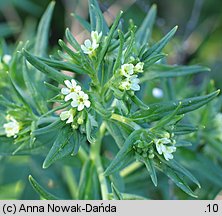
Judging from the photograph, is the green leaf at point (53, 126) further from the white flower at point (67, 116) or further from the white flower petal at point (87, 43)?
the white flower petal at point (87, 43)

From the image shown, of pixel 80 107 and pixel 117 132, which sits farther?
pixel 117 132

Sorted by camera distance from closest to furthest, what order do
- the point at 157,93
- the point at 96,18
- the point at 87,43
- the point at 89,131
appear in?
the point at 89,131 → the point at 87,43 → the point at 96,18 → the point at 157,93

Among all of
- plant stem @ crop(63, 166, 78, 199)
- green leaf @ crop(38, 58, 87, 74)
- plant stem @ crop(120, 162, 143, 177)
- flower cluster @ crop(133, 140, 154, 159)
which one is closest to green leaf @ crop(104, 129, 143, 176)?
flower cluster @ crop(133, 140, 154, 159)

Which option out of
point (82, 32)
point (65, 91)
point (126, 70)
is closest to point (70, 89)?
point (65, 91)

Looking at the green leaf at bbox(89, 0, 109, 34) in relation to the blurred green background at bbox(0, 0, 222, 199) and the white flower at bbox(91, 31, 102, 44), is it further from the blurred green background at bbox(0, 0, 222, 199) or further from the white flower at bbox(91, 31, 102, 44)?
the blurred green background at bbox(0, 0, 222, 199)

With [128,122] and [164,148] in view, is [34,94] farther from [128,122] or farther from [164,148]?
[164,148]
